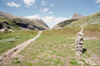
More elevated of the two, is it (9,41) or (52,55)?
(9,41)

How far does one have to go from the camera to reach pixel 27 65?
11727mm

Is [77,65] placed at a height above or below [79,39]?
below

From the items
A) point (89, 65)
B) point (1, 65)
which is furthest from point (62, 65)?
point (1, 65)

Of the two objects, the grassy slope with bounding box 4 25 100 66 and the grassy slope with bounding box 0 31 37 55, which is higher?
the grassy slope with bounding box 0 31 37 55

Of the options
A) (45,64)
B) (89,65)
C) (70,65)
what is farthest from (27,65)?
(89,65)

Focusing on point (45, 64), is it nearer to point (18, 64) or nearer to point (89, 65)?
point (18, 64)

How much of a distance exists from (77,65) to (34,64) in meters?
7.76

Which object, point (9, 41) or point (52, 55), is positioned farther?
point (9, 41)

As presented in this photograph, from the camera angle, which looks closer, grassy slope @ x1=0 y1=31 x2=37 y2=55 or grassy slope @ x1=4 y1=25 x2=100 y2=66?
grassy slope @ x1=4 y1=25 x2=100 y2=66

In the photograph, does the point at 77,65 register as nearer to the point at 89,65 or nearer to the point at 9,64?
the point at 89,65

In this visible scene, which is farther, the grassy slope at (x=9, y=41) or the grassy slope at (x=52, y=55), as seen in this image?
the grassy slope at (x=9, y=41)

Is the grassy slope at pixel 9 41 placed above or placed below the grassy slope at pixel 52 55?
above

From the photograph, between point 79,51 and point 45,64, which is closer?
point 45,64

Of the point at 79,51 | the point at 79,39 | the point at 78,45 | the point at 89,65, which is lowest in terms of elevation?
the point at 89,65
